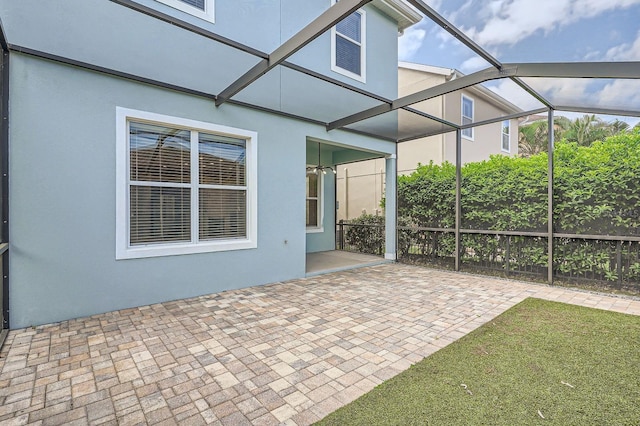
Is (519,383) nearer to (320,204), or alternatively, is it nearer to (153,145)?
(153,145)

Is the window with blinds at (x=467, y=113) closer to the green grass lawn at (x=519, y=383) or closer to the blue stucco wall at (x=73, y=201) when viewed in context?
the green grass lawn at (x=519, y=383)

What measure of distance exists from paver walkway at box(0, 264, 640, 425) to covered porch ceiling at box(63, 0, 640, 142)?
3.01 m

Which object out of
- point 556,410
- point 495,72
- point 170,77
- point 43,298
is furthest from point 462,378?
point 170,77

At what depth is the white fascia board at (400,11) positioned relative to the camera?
7.21 meters

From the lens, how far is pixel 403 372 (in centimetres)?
263

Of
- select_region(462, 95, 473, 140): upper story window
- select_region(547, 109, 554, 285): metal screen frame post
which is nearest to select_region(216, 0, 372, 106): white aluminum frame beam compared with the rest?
select_region(547, 109, 554, 285): metal screen frame post

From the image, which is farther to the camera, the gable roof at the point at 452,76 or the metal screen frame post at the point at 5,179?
the gable roof at the point at 452,76

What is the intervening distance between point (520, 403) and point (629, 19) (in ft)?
12.6

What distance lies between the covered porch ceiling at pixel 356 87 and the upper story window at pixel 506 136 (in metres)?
7.99

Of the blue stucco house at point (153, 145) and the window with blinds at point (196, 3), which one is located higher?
the window with blinds at point (196, 3)

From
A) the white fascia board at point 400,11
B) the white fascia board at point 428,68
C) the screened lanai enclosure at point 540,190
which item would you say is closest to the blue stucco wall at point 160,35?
the white fascia board at point 400,11

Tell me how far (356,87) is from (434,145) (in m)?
6.27

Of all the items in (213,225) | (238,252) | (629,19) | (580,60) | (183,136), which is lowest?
(238,252)

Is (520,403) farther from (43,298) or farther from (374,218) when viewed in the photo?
(374,218)
